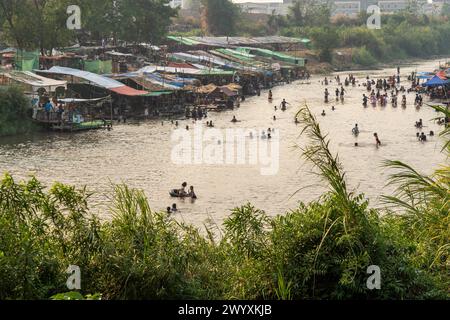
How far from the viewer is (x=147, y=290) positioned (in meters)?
7.21

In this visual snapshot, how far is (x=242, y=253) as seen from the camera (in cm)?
788

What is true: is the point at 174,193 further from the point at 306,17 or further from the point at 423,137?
the point at 306,17

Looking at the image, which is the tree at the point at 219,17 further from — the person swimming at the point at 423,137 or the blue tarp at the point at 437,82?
the person swimming at the point at 423,137

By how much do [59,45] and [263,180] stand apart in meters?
20.7

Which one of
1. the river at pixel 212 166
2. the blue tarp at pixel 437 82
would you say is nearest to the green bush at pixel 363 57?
the blue tarp at pixel 437 82

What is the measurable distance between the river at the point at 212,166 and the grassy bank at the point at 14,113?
→ 2.75 ft

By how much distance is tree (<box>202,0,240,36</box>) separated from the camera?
7281 centimetres

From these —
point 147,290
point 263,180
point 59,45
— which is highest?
point 59,45

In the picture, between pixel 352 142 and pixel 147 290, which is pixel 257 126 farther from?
pixel 147 290

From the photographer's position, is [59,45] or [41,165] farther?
[59,45]

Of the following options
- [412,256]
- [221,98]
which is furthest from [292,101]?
[412,256]

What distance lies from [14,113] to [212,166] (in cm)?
989

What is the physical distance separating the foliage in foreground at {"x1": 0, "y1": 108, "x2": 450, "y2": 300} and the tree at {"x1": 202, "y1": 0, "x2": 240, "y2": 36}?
65.8m

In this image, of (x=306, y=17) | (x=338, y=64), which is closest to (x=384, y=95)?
(x=338, y=64)
